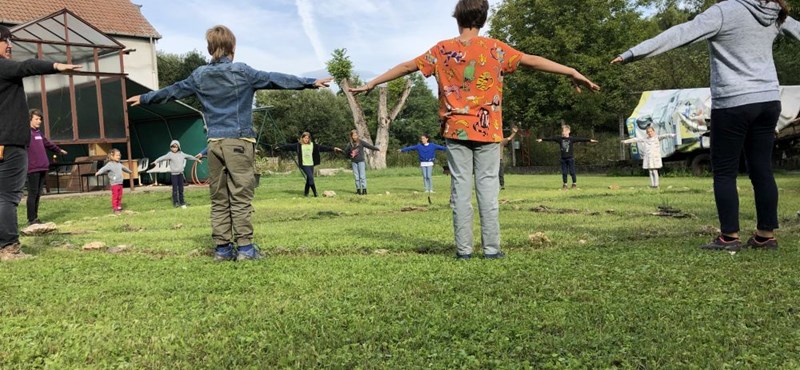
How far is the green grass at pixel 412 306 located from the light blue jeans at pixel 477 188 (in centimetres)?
30

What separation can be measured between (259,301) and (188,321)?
19.2 inches

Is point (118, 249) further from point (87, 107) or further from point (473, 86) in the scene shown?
point (87, 107)

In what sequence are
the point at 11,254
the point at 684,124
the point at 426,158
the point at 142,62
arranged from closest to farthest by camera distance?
1. the point at 11,254
2. the point at 426,158
3. the point at 684,124
4. the point at 142,62

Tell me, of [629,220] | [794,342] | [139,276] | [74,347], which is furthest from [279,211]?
[794,342]

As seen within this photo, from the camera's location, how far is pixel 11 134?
591 cm

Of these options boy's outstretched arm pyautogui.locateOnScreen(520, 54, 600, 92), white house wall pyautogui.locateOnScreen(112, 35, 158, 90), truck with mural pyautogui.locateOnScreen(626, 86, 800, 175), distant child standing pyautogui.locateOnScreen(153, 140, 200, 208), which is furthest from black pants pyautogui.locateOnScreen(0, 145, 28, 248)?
white house wall pyautogui.locateOnScreen(112, 35, 158, 90)

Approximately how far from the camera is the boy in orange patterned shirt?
4.99 m

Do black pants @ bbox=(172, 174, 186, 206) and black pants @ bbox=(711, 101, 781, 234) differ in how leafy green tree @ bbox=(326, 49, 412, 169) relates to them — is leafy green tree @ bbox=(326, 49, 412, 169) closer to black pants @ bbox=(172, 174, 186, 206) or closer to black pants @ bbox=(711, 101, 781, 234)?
black pants @ bbox=(172, 174, 186, 206)

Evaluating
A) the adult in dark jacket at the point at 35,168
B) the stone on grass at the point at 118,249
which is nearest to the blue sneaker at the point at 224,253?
the stone on grass at the point at 118,249

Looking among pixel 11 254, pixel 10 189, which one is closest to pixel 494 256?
pixel 11 254

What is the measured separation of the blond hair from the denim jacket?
0.18ft

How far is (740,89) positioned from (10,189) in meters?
6.59

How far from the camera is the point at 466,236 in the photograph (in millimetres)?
5066

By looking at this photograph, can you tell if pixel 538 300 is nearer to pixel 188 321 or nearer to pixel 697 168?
pixel 188 321
